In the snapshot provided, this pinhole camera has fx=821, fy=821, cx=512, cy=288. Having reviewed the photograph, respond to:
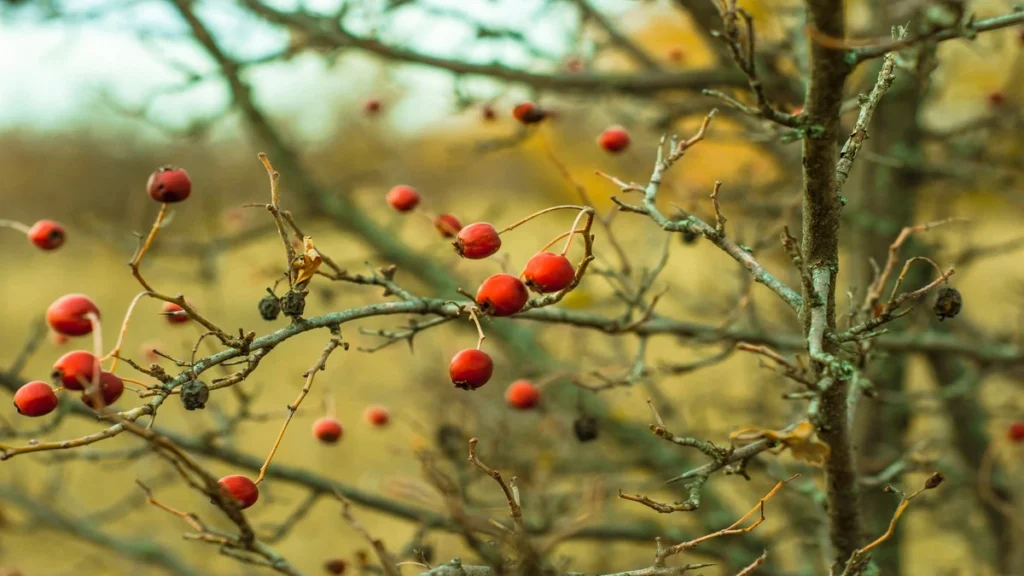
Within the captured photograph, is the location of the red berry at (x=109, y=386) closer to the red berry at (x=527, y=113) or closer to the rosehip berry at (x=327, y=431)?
the rosehip berry at (x=327, y=431)

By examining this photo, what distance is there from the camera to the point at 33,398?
3.83 feet

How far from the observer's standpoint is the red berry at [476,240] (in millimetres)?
1379

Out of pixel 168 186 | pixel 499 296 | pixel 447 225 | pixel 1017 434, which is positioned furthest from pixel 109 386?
pixel 1017 434

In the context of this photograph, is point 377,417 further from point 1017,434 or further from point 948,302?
point 1017,434

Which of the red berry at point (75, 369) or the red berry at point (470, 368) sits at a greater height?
the red berry at point (470, 368)

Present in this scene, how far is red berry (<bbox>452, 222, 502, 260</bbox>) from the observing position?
138 centimetres

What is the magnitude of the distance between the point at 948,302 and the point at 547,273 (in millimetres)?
674

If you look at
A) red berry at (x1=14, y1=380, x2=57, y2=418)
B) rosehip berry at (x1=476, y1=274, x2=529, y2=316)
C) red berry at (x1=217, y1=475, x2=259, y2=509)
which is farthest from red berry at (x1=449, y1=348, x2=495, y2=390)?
red berry at (x1=14, y1=380, x2=57, y2=418)

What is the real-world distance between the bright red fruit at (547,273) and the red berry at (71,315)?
0.69 meters

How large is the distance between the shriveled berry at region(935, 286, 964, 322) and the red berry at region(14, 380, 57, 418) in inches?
54.8

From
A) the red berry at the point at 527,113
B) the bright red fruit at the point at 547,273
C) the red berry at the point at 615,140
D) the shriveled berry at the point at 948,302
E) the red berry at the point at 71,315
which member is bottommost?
the red berry at the point at 71,315

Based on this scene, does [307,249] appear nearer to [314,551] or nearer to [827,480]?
[827,480]

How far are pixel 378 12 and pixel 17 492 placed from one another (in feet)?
8.14

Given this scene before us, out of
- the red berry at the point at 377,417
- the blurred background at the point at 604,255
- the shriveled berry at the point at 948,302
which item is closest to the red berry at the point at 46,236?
the blurred background at the point at 604,255
